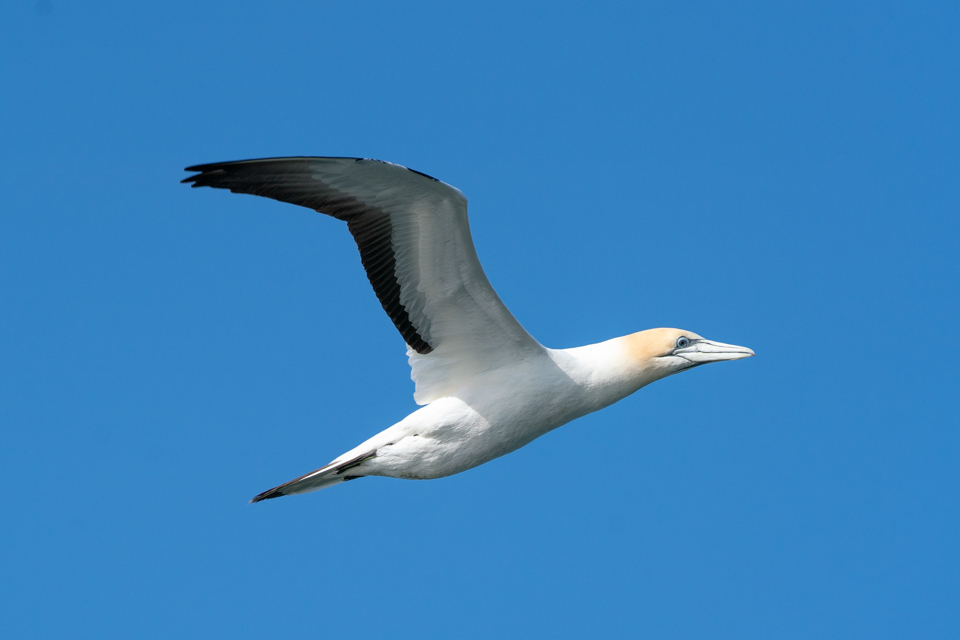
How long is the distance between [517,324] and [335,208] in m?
2.23

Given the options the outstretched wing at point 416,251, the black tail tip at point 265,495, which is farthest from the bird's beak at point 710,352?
the black tail tip at point 265,495

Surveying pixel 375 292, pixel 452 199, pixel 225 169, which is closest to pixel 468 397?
pixel 375 292

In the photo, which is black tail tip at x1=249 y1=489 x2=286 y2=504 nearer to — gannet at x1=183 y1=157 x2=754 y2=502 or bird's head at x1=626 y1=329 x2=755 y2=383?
gannet at x1=183 y1=157 x2=754 y2=502

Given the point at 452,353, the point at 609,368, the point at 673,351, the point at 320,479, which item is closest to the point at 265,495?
the point at 320,479

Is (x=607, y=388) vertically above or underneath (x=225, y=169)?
underneath

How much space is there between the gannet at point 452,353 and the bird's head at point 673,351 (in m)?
0.01

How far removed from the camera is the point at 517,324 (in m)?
10.1

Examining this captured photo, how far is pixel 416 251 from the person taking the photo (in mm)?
9641

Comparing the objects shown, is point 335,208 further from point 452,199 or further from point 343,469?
point 343,469

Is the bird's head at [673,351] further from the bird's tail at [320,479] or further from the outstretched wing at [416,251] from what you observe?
the bird's tail at [320,479]

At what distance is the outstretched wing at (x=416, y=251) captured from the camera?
8.86 meters

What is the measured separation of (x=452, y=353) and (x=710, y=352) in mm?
2850

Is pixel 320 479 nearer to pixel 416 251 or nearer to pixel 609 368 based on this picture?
pixel 416 251


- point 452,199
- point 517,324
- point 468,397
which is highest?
point 452,199
